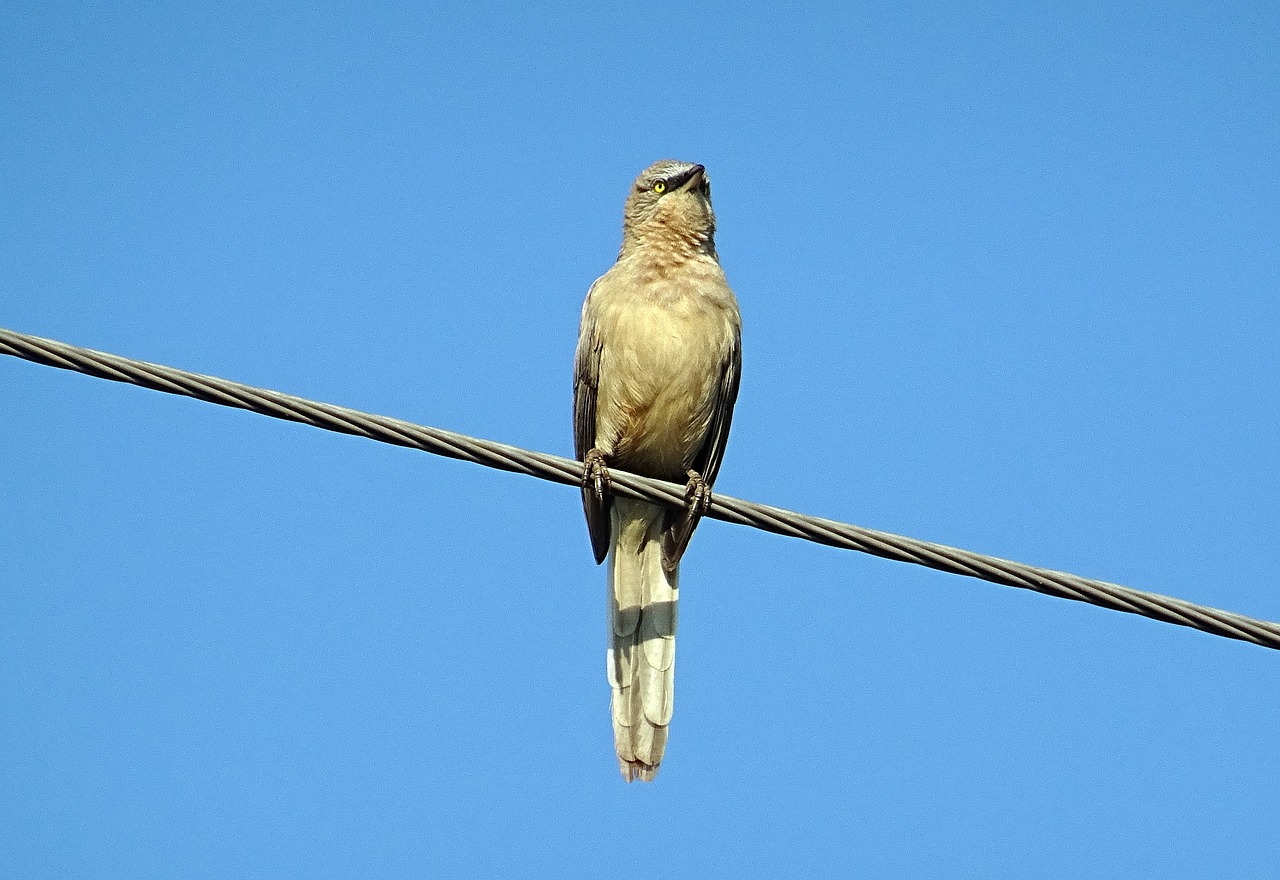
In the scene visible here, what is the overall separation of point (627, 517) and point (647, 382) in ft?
2.43

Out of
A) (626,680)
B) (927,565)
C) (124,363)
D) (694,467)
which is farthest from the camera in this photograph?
(694,467)

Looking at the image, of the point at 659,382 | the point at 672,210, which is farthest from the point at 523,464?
the point at 672,210

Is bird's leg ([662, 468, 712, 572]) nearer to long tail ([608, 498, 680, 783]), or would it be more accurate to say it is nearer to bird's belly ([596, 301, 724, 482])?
long tail ([608, 498, 680, 783])

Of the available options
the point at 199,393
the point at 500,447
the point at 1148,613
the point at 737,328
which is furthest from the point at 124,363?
the point at 737,328

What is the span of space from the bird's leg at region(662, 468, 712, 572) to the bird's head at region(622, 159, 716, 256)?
4.08ft

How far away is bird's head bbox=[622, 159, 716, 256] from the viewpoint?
7.51 metres

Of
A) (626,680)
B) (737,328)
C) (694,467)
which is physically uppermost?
(737,328)

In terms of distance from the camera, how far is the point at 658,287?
23.6ft

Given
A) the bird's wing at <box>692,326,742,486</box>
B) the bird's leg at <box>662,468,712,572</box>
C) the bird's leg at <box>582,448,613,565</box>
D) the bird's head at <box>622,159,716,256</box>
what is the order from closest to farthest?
1. the bird's leg at <box>662,468,712,572</box>
2. the bird's leg at <box>582,448,613,565</box>
3. the bird's wing at <box>692,326,742,486</box>
4. the bird's head at <box>622,159,716,256</box>

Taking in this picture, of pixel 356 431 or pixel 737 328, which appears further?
pixel 737 328

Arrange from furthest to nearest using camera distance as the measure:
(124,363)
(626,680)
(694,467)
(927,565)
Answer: (694,467)
(626,680)
(927,565)
(124,363)

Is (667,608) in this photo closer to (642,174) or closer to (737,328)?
(737,328)

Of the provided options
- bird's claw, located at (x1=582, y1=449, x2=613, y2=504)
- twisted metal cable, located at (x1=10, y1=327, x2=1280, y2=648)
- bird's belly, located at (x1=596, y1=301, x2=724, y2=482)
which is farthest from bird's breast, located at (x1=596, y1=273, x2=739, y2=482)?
twisted metal cable, located at (x1=10, y1=327, x2=1280, y2=648)

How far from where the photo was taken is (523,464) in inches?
187
